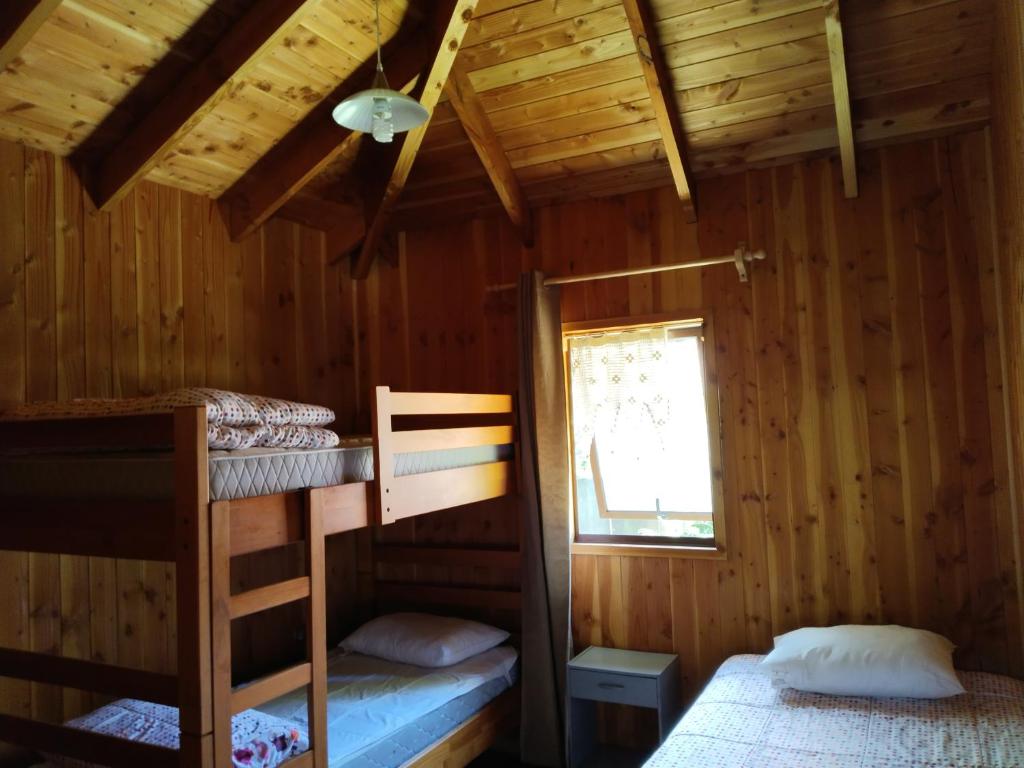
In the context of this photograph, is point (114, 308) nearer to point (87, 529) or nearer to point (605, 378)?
point (87, 529)

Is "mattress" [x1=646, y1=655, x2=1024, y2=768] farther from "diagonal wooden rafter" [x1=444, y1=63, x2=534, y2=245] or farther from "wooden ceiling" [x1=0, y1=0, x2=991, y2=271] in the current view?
A: "diagonal wooden rafter" [x1=444, y1=63, x2=534, y2=245]

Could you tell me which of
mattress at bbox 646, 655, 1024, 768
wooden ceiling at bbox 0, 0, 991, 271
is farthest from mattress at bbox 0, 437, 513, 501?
A: mattress at bbox 646, 655, 1024, 768

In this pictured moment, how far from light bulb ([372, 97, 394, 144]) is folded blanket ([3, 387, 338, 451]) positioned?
35.6 inches

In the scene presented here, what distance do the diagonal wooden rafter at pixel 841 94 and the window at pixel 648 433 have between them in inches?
35.5

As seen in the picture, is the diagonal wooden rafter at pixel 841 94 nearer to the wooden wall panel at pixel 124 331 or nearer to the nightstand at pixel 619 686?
the nightstand at pixel 619 686

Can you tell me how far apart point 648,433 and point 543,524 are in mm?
677

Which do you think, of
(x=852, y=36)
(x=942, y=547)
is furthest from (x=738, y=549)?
(x=852, y=36)

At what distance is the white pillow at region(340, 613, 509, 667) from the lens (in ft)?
11.4

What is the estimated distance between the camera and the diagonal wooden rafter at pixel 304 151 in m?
3.21

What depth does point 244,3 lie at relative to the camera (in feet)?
9.05

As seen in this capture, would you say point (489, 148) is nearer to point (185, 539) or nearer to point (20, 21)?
point (20, 21)

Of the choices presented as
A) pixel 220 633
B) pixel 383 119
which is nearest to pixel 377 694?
pixel 220 633

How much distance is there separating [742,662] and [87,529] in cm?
256

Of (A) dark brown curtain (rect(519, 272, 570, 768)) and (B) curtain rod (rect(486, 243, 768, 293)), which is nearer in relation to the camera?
(B) curtain rod (rect(486, 243, 768, 293))
